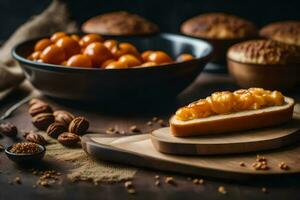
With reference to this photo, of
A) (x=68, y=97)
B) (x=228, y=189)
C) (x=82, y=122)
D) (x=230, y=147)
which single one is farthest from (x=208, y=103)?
(x=68, y=97)

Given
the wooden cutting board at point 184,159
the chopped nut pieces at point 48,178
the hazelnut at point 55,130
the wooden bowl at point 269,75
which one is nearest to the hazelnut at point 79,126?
the hazelnut at point 55,130

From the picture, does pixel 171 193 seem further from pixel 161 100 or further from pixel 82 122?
pixel 161 100

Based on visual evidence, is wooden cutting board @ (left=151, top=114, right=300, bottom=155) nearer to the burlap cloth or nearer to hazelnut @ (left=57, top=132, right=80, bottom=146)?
the burlap cloth

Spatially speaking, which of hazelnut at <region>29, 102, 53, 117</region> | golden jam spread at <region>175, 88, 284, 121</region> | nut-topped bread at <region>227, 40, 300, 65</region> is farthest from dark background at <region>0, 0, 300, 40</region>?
golden jam spread at <region>175, 88, 284, 121</region>

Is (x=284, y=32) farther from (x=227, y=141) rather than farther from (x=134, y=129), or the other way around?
(x=227, y=141)

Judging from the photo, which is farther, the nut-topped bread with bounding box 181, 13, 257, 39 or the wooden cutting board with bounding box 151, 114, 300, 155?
the nut-topped bread with bounding box 181, 13, 257, 39
